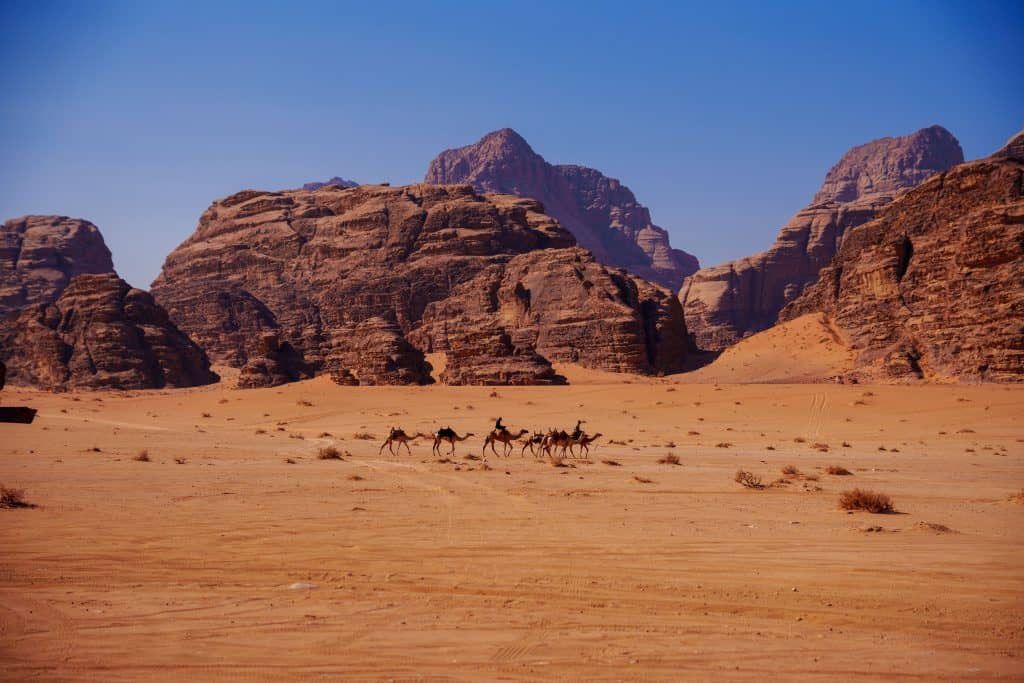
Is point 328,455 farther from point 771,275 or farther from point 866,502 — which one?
point 771,275

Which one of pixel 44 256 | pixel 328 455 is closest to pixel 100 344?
pixel 44 256

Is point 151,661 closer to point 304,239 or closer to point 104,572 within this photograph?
point 104,572

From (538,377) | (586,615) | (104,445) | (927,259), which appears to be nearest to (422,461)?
(104,445)

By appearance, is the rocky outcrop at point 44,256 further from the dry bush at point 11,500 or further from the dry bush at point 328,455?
the dry bush at point 11,500

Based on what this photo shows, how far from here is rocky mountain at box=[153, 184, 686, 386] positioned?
215 feet

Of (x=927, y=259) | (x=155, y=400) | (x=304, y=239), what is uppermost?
(x=304, y=239)

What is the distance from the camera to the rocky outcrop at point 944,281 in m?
45.2

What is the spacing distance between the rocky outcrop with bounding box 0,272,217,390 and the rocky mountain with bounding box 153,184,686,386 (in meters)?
8.89

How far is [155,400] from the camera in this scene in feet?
180

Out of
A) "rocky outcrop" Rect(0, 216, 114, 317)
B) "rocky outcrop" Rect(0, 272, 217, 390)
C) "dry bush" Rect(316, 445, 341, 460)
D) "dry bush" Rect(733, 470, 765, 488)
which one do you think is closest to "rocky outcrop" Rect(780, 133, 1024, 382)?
"dry bush" Rect(733, 470, 765, 488)

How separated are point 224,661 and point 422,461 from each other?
13.3 meters

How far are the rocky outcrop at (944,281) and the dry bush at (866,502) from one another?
3657cm

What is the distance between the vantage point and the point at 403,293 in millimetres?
94500

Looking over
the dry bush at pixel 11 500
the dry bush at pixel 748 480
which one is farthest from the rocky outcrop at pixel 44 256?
the dry bush at pixel 748 480
